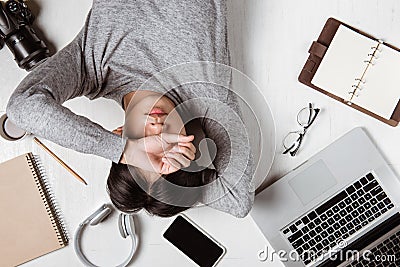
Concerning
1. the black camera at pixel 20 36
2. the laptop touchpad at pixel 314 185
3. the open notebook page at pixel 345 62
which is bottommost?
the laptop touchpad at pixel 314 185

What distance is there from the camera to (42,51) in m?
1.06

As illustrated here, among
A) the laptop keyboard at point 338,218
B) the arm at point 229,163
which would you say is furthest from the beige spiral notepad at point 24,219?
the laptop keyboard at point 338,218

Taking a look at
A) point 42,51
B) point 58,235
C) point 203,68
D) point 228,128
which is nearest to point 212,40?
point 203,68

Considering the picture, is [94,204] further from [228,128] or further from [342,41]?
[342,41]

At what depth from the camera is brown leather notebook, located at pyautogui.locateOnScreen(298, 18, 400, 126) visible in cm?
109

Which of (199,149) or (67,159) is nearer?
(199,149)

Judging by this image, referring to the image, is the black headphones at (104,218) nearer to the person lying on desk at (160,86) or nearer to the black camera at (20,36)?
the person lying on desk at (160,86)

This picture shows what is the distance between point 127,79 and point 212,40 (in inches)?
6.7

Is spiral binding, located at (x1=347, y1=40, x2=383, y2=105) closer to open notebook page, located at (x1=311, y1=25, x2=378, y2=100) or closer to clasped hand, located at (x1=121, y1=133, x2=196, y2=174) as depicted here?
open notebook page, located at (x1=311, y1=25, x2=378, y2=100)

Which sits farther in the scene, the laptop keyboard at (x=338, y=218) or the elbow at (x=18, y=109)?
the laptop keyboard at (x=338, y=218)

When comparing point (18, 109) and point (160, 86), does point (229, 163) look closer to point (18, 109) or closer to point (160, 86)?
point (160, 86)

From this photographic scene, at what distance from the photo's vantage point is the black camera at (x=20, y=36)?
105 centimetres

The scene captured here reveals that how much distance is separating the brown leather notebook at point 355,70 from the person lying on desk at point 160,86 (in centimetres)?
19

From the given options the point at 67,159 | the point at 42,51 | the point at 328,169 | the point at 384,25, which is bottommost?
the point at 328,169
